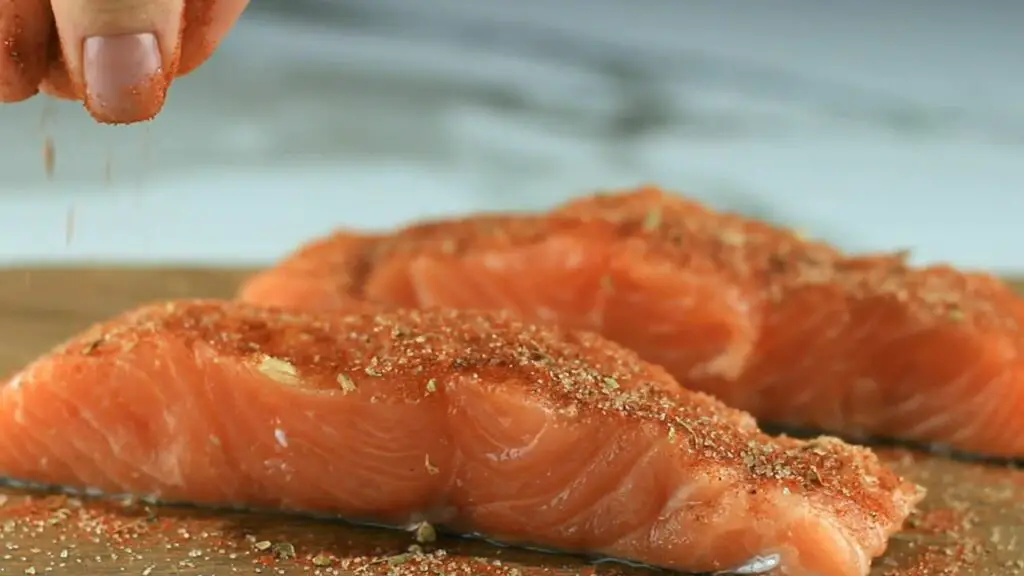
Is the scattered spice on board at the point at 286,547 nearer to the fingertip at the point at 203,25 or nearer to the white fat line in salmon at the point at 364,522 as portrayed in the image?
the white fat line in salmon at the point at 364,522

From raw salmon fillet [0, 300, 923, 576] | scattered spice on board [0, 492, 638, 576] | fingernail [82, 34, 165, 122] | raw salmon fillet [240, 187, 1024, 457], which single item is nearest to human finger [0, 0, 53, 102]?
fingernail [82, 34, 165, 122]

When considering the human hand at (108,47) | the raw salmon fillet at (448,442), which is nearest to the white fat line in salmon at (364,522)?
the raw salmon fillet at (448,442)

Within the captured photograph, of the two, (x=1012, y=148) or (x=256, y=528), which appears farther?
(x=1012, y=148)

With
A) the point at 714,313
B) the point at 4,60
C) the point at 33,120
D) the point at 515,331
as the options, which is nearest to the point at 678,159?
the point at 33,120

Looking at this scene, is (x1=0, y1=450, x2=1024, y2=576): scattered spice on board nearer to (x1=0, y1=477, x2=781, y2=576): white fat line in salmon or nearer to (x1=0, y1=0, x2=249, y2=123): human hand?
(x1=0, y1=477, x2=781, y2=576): white fat line in salmon

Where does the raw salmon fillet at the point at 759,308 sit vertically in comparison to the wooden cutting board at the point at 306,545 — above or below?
above

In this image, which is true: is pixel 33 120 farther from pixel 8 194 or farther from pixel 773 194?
pixel 773 194
